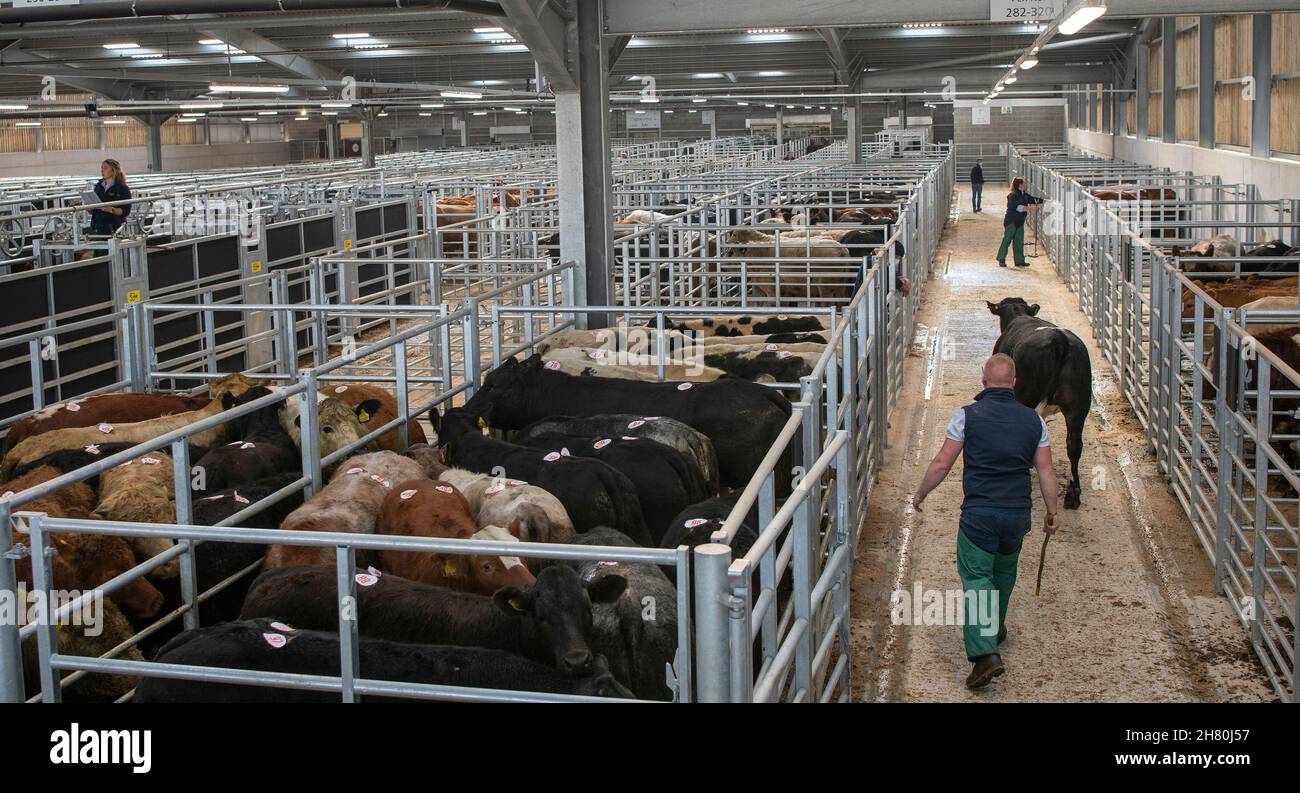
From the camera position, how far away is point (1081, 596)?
24.0 feet

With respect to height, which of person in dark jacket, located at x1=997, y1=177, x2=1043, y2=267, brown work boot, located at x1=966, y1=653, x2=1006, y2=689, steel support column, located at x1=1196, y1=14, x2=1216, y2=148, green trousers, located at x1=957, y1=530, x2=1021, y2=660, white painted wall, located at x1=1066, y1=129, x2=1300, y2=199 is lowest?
brown work boot, located at x1=966, y1=653, x2=1006, y2=689

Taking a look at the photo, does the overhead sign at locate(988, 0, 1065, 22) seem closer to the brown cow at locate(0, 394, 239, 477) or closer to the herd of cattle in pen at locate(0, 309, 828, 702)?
the herd of cattle in pen at locate(0, 309, 828, 702)

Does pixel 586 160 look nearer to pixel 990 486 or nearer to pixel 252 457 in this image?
pixel 252 457

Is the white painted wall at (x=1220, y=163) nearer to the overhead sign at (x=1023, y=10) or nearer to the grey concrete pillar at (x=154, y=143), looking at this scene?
the overhead sign at (x=1023, y=10)

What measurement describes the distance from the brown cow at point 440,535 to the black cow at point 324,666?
3.07ft

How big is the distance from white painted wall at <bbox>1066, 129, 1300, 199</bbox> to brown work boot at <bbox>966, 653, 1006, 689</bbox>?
488 inches

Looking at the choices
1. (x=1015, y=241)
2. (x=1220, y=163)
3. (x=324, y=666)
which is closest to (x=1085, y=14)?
(x=324, y=666)

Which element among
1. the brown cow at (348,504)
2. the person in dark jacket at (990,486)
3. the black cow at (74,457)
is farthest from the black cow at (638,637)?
the black cow at (74,457)

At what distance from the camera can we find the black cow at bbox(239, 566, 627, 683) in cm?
441

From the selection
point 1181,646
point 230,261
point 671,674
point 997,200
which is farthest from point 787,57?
point 671,674

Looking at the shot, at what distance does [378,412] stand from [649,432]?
200 centimetres

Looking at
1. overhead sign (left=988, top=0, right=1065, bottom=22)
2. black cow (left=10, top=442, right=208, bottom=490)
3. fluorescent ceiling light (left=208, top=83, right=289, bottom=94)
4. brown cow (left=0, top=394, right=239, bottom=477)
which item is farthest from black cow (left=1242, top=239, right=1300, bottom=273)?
fluorescent ceiling light (left=208, top=83, right=289, bottom=94)

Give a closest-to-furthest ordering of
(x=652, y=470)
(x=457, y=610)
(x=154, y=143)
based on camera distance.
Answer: (x=457, y=610) < (x=652, y=470) < (x=154, y=143)
